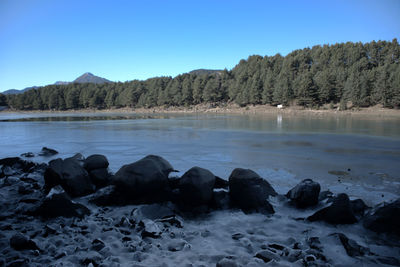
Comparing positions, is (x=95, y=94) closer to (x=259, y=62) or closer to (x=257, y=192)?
(x=259, y=62)

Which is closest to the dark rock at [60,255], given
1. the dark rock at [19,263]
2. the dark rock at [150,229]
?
the dark rock at [19,263]

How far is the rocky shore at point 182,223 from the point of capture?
3670 mm

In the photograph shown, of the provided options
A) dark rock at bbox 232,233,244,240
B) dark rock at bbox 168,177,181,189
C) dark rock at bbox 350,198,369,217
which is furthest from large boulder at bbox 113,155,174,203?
dark rock at bbox 350,198,369,217

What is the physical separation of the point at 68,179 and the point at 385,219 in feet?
21.8

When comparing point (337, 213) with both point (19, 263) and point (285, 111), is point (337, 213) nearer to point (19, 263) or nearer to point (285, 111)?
point (19, 263)

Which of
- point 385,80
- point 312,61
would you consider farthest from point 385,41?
point 385,80

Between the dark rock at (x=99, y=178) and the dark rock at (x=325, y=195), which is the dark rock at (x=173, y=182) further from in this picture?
the dark rock at (x=325, y=195)

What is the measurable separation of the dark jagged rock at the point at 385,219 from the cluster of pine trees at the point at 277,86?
55.9 m

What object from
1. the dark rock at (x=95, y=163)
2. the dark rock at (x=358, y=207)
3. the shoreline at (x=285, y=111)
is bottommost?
the dark rock at (x=358, y=207)

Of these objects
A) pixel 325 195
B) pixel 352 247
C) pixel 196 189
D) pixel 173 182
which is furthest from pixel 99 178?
pixel 352 247

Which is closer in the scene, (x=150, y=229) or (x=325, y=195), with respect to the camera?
(x=150, y=229)

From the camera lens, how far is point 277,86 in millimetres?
67312

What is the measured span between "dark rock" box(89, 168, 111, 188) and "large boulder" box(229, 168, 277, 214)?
344 centimetres

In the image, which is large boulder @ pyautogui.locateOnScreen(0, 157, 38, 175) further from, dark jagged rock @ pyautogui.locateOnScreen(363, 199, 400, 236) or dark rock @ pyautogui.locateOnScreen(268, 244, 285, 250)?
dark jagged rock @ pyautogui.locateOnScreen(363, 199, 400, 236)
